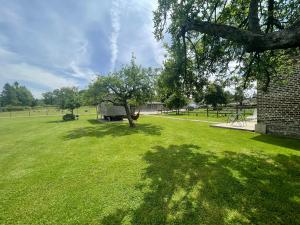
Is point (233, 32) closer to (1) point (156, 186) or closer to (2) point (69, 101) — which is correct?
(1) point (156, 186)

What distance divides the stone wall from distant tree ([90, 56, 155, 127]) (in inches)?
334

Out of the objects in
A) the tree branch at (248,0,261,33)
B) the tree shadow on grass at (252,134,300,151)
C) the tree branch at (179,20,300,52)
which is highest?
the tree branch at (248,0,261,33)

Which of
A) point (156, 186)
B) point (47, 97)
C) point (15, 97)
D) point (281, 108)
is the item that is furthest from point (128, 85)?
point (15, 97)

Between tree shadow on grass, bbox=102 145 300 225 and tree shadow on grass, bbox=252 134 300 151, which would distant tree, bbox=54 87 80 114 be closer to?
tree shadow on grass, bbox=102 145 300 225

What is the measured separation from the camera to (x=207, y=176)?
478 cm

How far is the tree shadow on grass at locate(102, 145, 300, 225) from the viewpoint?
3.13 m

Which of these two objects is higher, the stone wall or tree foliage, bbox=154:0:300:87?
tree foliage, bbox=154:0:300:87

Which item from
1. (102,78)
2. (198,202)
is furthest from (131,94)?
(198,202)

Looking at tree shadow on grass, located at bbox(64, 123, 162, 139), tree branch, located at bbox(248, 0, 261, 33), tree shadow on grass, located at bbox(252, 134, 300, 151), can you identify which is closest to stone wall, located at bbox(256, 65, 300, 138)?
tree shadow on grass, located at bbox(252, 134, 300, 151)

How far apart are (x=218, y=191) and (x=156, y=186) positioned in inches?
55.5

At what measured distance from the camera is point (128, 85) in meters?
15.1

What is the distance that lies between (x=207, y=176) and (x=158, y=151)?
290 cm

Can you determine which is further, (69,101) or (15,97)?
(15,97)

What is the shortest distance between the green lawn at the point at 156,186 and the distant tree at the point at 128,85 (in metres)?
8.42
